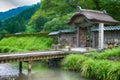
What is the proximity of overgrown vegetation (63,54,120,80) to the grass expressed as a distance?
15488 mm

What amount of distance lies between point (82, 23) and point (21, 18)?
6049 centimetres

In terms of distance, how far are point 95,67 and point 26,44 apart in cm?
2741

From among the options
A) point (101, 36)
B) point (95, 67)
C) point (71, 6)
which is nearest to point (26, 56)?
point (95, 67)

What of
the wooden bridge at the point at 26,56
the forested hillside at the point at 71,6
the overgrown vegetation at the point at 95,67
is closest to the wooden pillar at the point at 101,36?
the wooden bridge at the point at 26,56

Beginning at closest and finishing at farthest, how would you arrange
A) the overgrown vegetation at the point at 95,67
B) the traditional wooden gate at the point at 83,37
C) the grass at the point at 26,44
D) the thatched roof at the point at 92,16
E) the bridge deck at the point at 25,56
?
the overgrown vegetation at the point at 95,67 < the bridge deck at the point at 25,56 < the thatched roof at the point at 92,16 < the traditional wooden gate at the point at 83,37 < the grass at the point at 26,44

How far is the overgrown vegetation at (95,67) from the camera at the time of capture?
17400mm

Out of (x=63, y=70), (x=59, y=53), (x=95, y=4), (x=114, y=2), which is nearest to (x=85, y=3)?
(x=95, y=4)

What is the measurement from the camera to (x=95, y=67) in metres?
19.5

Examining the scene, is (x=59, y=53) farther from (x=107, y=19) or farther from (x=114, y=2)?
(x=114, y=2)

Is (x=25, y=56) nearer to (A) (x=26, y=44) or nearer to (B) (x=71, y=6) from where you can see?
(B) (x=71, y=6)

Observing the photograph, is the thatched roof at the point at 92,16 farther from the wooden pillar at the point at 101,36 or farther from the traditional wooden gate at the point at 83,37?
the traditional wooden gate at the point at 83,37

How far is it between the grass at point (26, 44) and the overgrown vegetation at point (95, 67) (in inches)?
610

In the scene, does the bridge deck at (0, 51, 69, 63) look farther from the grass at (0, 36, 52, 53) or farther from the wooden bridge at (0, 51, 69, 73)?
the grass at (0, 36, 52, 53)

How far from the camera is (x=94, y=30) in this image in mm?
32500
